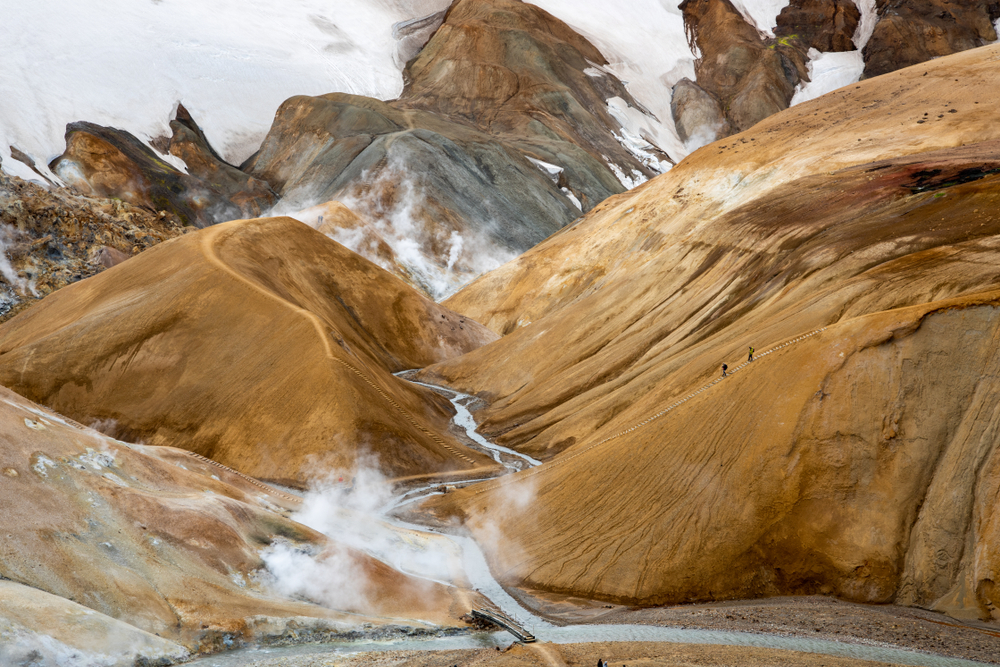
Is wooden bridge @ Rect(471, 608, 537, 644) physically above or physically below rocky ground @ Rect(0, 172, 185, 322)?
below

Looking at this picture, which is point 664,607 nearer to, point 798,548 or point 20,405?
point 798,548

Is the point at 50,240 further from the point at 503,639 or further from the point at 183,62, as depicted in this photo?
the point at 503,639

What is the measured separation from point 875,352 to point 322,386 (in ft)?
62.0

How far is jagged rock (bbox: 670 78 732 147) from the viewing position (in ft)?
321

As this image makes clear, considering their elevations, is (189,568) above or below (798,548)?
below

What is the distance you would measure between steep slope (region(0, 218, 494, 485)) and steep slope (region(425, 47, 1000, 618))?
484 cm

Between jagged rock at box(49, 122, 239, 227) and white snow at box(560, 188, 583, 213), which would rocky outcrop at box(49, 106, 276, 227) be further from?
white snow at box(560, 188, 583, 213)

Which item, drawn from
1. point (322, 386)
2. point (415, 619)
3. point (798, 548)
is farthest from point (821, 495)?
point (322, 386)

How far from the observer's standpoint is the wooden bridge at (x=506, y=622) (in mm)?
18016

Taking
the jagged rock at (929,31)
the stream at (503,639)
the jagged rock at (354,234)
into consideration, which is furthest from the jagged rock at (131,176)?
the jagged rock at (929,31)

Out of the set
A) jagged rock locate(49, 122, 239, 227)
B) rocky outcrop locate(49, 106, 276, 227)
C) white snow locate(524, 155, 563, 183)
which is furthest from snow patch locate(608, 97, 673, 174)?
jagged rock locate(49, 122, 239, 227)

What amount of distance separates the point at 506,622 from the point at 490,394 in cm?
2071

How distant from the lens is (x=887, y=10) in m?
97.9

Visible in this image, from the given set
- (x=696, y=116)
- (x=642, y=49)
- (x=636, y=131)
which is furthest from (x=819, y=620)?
(x=642, y=49)
